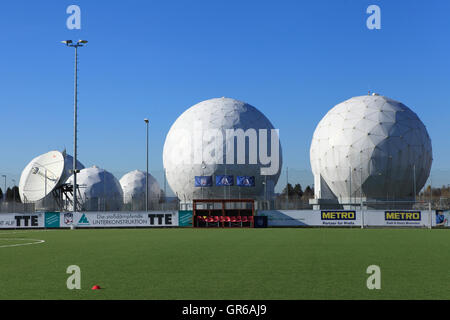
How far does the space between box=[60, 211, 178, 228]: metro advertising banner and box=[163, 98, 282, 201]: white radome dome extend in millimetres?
11704

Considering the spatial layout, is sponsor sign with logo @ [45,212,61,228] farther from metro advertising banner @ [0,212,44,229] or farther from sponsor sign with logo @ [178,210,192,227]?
sponsor sign with logo @ [178,210,192,227]

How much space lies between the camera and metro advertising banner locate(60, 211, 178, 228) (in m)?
40.9

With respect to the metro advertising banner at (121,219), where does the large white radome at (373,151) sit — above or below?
above

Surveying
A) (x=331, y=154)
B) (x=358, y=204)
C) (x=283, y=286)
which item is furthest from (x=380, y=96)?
(x=283, y=286)

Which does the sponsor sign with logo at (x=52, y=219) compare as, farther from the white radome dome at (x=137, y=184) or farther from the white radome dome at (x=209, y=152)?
the white radome dome at (x=137, y=184)

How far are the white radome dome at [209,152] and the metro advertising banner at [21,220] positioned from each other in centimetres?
1716

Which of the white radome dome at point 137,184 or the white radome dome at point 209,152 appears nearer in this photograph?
the white radome dome at point 209,152

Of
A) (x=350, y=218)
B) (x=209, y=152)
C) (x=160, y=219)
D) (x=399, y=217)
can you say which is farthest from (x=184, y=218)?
(x=399, y=217)

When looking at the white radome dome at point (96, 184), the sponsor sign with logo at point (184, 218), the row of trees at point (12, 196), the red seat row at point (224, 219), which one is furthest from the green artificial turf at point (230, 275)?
the white radome dome at point (96, 184)

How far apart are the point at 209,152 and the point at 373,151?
50.7 feet

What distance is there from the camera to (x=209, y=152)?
53.3 meters

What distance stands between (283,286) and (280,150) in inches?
1956

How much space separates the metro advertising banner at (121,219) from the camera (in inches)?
1609

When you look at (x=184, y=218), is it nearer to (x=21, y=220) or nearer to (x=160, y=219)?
(x=160, y=219)
